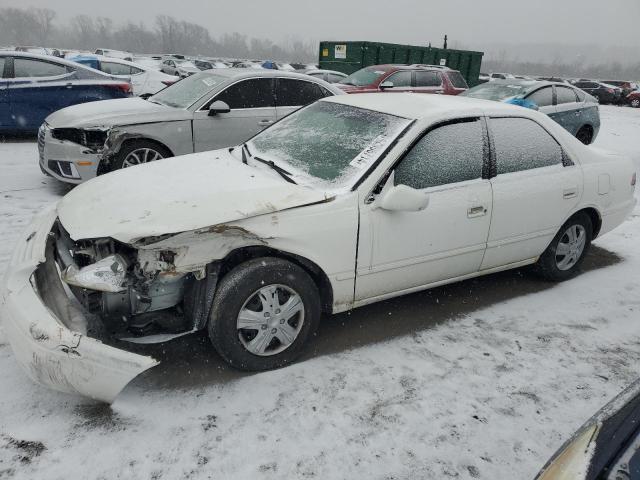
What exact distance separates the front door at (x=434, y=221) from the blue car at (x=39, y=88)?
677 cm

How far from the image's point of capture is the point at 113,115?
5.56 meters

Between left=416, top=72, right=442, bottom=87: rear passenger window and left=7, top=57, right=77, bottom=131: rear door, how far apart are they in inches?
277

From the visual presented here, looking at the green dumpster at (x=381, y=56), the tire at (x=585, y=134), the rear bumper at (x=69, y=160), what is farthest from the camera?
the green dumpster at (x=381, y=56)

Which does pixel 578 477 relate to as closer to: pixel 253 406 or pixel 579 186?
pixel 253 406

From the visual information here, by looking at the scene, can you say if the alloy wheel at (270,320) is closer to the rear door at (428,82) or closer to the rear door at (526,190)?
the rear door at (526,190)

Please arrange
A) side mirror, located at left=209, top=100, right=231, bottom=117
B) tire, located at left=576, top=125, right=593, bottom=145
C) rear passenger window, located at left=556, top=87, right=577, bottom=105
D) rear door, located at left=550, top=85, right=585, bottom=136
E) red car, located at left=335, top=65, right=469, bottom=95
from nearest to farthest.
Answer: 1. side mirror, located at left=209, top=100, right=231, bottom=117
2. rear door, located at left=550, top=85, right=585, bottom=136
3. rear passenger window, located at left=556, top=87, right=577, bottom=105
4. tire, located at left=576, top=125, right=593, bottom=145
5. red car, located at left=335, top=65, right=469, bottom=95

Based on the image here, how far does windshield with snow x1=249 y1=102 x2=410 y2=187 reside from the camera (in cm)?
309

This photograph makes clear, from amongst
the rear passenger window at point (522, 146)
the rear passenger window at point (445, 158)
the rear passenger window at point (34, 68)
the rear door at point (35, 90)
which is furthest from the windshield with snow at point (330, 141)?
the rear passenger window at point (34, 68)

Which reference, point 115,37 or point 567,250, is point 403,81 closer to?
point 567,250

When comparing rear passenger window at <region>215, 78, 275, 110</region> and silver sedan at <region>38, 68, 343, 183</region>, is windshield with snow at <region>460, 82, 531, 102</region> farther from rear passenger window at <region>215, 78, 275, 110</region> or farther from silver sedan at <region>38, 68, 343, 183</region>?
rear passenger window at <region>215, 78, 275, 110</region>

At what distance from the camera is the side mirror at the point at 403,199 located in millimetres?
2855

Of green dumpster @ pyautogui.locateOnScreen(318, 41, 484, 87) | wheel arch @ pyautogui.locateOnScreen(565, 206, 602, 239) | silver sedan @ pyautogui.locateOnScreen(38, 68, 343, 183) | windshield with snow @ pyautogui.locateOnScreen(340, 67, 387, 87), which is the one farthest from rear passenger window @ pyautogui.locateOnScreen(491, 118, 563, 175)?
green dumpster @ pyautogui.locateOnScreen(318, 41, 484, 87)

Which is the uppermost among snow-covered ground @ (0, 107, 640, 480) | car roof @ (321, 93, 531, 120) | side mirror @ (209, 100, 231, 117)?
car roof @ (321, 93, 531, 120)

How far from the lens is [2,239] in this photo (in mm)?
4344
